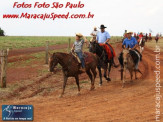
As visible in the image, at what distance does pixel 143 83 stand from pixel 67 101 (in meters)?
4.64

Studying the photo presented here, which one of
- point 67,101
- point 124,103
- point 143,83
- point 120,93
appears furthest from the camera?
point 143,83

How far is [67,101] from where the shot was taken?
9500 millimetres

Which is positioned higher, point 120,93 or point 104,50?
point 104,50

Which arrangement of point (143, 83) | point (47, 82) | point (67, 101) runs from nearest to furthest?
point (67, 101), point (143, 83), point (47, 82)

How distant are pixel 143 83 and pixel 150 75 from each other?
2803 mm

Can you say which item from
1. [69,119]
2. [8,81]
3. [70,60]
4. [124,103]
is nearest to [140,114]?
[124,103]

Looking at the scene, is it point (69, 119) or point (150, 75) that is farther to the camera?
point (150, 75)

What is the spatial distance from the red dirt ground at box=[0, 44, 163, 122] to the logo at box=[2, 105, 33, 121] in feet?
0.80

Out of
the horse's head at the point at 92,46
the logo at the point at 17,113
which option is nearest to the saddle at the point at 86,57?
A: the horse's head at the point at 92,46

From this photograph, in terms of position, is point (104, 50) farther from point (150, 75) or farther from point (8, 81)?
point (8, 81)

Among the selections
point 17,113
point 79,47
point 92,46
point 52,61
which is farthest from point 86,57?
point 17,113

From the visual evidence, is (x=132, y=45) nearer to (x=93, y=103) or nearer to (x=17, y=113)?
(x=93, y=103)

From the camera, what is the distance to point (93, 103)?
8.88 m

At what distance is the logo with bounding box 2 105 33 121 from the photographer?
24.1 feet
